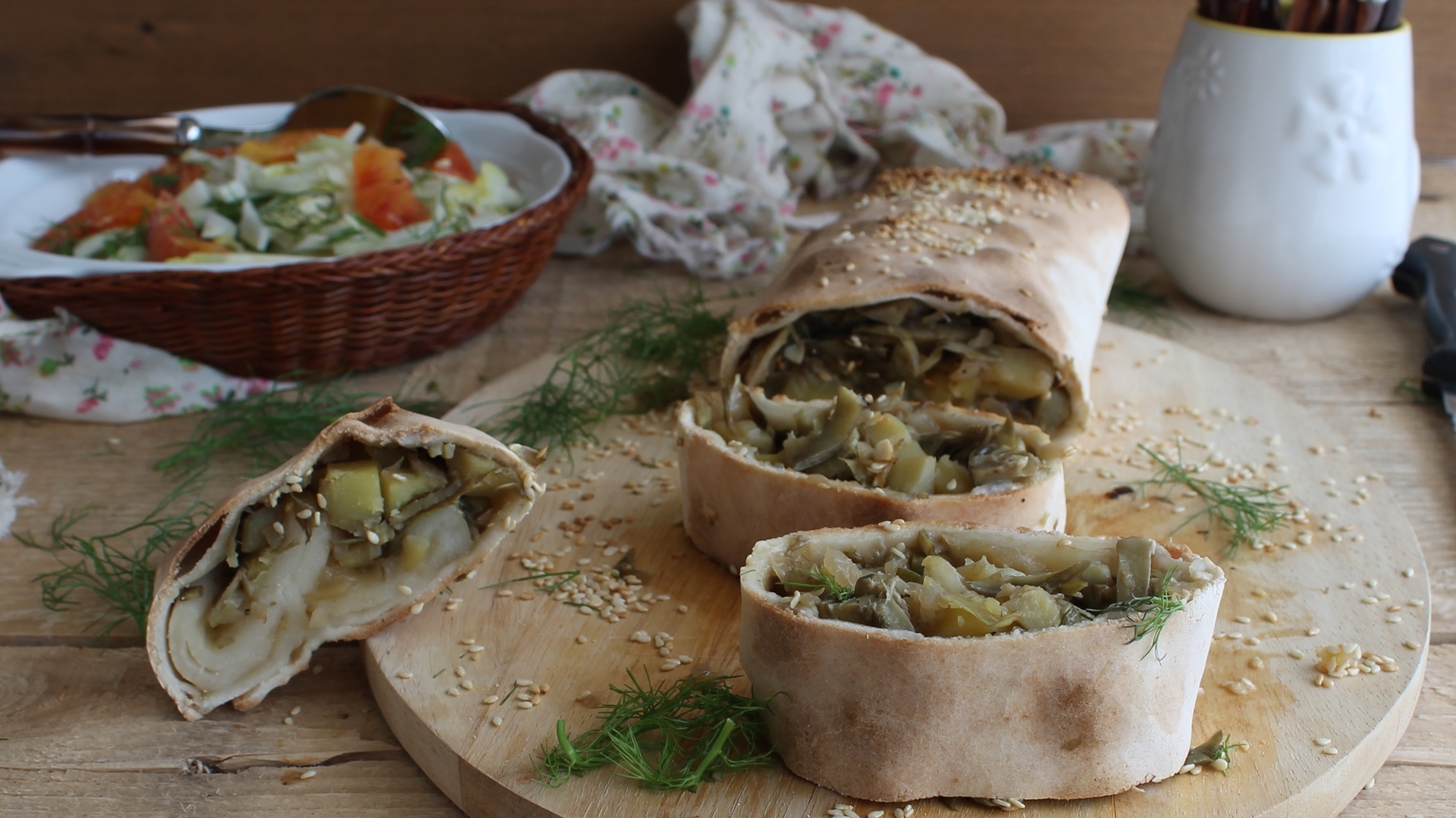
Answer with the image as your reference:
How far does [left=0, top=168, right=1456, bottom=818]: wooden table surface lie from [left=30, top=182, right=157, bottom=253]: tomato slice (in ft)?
2.02

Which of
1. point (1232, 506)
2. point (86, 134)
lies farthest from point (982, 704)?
point (86, 134)

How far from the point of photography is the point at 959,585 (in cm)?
210

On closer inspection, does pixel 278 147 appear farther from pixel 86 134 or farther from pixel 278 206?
pixel 86 134

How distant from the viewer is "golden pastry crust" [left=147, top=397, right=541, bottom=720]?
2.23 meters

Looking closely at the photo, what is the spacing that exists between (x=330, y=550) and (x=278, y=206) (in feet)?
6.16

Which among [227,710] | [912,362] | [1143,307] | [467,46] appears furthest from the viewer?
[467,46]

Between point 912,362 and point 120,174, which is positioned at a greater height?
point 912,362

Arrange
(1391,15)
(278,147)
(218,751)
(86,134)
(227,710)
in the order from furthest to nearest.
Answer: (278,147)
(86,134)
(1391,15)
(227,710)
(218,751)

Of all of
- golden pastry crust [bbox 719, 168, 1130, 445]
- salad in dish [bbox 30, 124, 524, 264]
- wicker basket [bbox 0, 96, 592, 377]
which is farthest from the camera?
salad in dish [bbox 30, 124, 524, 264]

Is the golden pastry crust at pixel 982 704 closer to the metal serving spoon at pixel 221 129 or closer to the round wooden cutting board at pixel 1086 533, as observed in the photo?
the round wooden cutting board at pixel 1086 533

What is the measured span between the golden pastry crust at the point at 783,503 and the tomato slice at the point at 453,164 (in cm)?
187

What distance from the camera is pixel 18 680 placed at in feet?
8.12

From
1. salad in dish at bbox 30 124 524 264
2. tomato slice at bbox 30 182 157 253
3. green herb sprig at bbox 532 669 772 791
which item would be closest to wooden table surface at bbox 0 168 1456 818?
green herb sprig at bbox 532 669 772 791

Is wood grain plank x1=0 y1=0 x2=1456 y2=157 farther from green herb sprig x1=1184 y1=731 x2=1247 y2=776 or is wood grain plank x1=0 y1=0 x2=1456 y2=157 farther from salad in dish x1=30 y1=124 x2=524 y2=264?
green herb sprig x1=1184 y1=731 x2=1247 y2=776
